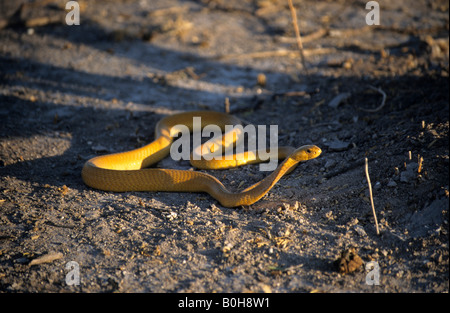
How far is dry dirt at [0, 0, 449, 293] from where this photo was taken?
14.7 feet

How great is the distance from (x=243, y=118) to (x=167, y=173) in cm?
278

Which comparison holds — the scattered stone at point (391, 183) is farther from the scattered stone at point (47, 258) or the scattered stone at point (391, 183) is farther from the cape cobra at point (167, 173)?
the scattered stone at point (47, 258)

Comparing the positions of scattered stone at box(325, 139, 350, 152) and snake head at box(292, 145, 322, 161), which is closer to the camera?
snake head at box(292, 145, 322, 161)

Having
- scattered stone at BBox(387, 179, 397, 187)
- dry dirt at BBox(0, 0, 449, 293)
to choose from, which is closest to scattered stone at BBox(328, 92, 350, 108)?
dry dirt at BBox(0, 0, 449, 293)

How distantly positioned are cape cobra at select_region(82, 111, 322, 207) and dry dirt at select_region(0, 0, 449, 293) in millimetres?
157

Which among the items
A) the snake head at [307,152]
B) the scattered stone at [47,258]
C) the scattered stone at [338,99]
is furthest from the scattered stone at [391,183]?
the scattered stone at [47,258]

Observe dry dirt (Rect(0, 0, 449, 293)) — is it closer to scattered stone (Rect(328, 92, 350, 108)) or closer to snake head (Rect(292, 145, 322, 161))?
scattered stone (Rect(328, 92, 350, 108))

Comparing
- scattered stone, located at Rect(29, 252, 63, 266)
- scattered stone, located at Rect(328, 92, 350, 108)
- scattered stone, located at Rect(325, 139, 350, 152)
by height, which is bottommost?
scattered stone, located at Rect(29, 252, 63, 266)

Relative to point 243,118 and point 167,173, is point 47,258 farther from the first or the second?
point 243,118

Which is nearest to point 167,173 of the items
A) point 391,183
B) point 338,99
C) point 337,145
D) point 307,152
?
point 307,152

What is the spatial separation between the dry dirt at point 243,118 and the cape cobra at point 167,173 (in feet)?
0.52

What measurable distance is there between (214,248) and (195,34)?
8.60 metres

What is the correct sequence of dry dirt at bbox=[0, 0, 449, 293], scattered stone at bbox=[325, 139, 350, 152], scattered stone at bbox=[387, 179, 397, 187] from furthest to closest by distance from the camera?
scattered stone at bbox=[325, 139, 350, 152], scattered stone at bbox=[387, 179, 397, 187], dry dirt at bbox=[0, 0, 449, 293]

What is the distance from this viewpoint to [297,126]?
789cm
